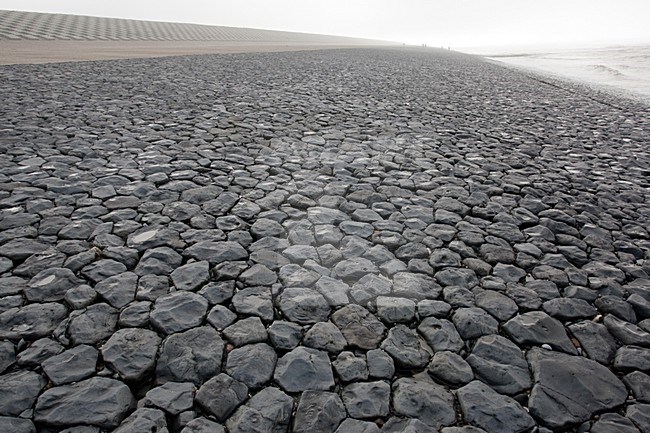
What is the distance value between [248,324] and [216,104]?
599cm

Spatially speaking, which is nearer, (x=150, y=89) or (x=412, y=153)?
(x=412, y=153)

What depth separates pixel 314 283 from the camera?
2391mm

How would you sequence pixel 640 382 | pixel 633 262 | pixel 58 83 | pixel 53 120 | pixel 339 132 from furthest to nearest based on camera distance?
pixel 58 83
pixel 339 132
pixel 53 120
pixel 633 262
pixel 640 382

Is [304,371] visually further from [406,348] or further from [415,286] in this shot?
[415,286]

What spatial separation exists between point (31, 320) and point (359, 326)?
1.73 metres

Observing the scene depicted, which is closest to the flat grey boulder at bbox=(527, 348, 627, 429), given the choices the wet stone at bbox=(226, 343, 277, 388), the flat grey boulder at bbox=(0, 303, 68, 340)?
the wet stone at bbox=(226, 343, 277, 388)

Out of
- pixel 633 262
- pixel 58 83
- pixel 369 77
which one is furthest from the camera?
pixel 369 77

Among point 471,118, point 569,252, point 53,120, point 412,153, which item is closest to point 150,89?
point 53,120

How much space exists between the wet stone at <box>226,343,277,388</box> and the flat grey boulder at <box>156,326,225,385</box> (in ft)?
0.23

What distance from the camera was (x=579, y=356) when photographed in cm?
195

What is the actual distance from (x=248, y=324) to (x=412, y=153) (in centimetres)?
Result: 363

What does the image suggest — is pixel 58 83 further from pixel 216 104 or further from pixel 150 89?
pixel 216 104

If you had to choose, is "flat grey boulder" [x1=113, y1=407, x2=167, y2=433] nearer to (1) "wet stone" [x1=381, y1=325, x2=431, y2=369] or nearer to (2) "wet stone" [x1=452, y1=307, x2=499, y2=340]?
(1) "wet stone" [x1=381, y1=325, x2=431, y2=369]

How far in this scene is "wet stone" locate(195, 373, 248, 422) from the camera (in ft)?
5.16
